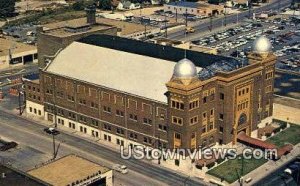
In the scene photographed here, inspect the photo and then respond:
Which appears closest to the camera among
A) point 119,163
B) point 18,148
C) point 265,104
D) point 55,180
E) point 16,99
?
point 55,180

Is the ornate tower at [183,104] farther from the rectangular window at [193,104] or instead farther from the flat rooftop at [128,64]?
the flat rooftop at [128,64]

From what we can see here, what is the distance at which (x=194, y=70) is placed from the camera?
127 meters

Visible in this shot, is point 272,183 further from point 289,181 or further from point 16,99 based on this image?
point 16,99

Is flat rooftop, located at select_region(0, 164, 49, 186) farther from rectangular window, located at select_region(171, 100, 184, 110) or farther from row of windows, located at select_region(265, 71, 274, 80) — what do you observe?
row of windows, located at select_region(265, 71, 274, 80)

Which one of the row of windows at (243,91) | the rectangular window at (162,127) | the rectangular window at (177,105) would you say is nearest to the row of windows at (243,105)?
the row of windows at (243,91)

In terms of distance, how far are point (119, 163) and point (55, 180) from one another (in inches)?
1040

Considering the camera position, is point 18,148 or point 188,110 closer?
→ point 188,110

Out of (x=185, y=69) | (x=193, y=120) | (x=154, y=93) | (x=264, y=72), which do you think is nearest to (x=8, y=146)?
(x=154, y=93)

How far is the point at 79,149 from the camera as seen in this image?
14088cm

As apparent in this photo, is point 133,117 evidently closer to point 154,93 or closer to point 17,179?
point 154,93

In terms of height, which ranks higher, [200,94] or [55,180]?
[200,94]

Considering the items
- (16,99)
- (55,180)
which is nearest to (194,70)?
(55,180)

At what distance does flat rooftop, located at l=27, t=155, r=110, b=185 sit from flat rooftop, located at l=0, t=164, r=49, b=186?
4.30 metres

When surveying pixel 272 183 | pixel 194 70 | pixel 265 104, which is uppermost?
pixel 194 70
